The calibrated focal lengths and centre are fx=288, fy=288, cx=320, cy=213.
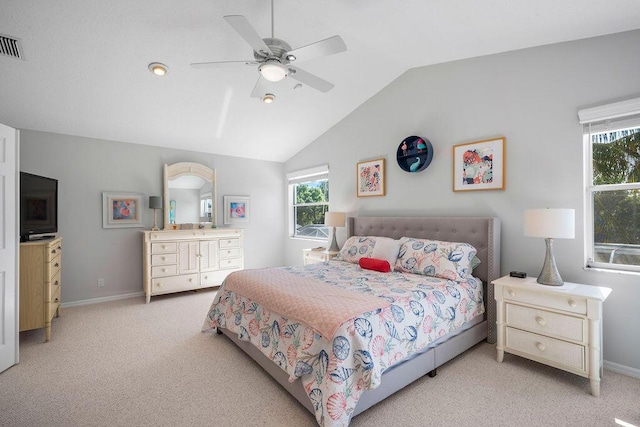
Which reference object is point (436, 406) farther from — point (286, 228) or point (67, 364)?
point (286, 228)

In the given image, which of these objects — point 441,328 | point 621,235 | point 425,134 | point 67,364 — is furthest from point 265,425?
point 425,134

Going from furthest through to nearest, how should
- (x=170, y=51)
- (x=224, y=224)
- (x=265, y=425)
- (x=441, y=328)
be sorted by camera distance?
(x=224, y=224) < (x=170, y=51) < (x=441, y=328) < (x=265, y=425)

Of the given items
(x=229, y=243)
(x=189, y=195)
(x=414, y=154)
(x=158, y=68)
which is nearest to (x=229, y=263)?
(x=229, y=243)

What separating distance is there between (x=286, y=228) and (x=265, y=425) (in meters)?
4.30

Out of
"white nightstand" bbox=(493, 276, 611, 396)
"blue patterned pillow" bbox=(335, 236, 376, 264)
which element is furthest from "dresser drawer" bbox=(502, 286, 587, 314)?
"blue patterned pillow" bbox=(335, 236, 376, 264)

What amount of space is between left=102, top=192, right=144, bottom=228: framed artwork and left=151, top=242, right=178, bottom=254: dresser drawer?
0.56m

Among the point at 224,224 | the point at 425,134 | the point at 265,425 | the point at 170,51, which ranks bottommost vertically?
the point at 265,425

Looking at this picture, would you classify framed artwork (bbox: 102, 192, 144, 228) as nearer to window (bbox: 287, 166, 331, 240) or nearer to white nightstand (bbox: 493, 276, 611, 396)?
window (bbox: 287, 166, 331, 240)

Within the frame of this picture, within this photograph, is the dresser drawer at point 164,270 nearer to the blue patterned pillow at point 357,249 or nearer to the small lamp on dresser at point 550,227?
the blue patterned pillow at point 357,249

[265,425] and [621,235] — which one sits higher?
[621,235]

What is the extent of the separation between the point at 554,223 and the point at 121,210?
521 centimetres

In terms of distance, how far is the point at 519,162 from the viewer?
2812 millimetres

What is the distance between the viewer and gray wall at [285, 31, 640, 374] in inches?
91.3

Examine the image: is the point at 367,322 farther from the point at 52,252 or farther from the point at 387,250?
the point at 52,252
